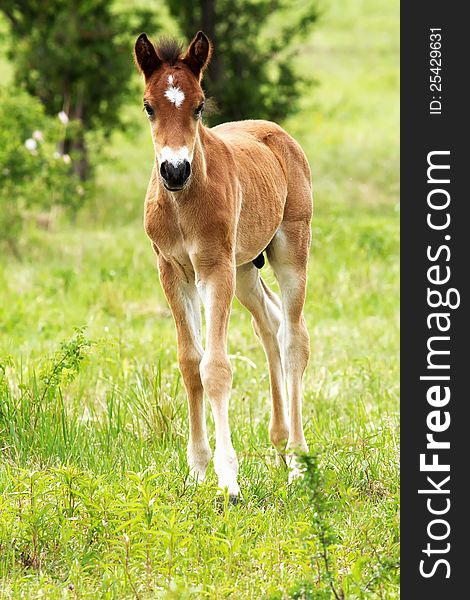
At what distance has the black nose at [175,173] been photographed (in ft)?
17.2

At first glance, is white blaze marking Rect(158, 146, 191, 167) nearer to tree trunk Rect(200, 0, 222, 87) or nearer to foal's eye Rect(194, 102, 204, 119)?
foal's eye Rect(194, 102, 204, 119)

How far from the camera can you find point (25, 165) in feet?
44.5

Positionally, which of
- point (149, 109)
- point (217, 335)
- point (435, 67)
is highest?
point (435, 67)

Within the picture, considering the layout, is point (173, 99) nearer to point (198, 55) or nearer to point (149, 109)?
point (149, 109)

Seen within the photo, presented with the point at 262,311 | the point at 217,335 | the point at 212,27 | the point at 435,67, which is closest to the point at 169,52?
the point at 435,67

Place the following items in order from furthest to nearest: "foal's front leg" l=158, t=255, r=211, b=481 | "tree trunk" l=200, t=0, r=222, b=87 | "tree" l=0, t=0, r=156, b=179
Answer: "tree trunk" l=200, t=0, r=222, b=87 → "tree" l=0, t=0, r=156, b=179 → "foal's front leg" l=158, t=255, r=211, b=481

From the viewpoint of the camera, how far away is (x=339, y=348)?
9883mm

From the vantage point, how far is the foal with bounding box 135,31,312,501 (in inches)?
217

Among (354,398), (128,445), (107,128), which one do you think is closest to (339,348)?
(354,398)

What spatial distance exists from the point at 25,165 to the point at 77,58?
3.74 metres

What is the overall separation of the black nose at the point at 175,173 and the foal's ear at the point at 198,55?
0.70m

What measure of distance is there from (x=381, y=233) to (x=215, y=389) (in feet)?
28.0

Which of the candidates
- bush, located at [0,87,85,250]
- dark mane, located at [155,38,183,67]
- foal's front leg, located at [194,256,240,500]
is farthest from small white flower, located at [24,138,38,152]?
foal's front leg, located at [194,256,240,500]

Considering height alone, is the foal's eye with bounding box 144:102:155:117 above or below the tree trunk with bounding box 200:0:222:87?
below
